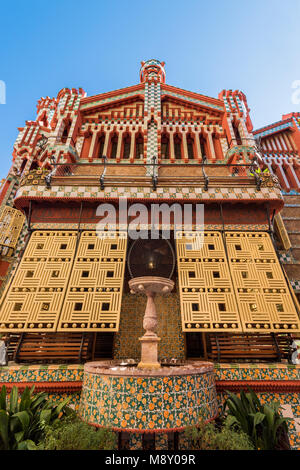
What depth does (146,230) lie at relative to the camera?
770 centimetres

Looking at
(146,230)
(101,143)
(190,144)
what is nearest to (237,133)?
(190,144)

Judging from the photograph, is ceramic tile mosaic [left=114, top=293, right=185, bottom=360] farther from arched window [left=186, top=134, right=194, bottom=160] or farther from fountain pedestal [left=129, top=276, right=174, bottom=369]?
arched window [left=186, top=134, right=194, bottom=160]

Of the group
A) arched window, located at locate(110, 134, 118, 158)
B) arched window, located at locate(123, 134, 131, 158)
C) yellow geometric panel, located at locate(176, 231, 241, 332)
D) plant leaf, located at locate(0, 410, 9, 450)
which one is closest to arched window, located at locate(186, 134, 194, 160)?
arched window, located at locate(123, 134, 131, 158)

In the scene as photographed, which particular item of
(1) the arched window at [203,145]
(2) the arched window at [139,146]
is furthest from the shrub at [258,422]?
(2) the arched window at [139,146]

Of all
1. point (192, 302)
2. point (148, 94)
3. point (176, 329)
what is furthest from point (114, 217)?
point (148, 94)

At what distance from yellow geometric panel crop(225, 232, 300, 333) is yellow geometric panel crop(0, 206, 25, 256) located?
933 centimetres

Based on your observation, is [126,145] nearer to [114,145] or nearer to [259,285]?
[114,145]

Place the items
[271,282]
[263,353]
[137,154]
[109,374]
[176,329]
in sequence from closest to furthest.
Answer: [109,374] < [263,353] < [271,282] < [176,329] < [137,154]

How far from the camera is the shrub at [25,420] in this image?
3.15 metres

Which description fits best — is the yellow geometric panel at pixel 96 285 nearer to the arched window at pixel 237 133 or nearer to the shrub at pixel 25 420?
the shrub at pixel 25 420

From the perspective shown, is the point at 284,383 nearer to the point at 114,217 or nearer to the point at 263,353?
the point at 263,353

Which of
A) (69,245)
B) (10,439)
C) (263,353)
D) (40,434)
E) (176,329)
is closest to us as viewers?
(10,439)

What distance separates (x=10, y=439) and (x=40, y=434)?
45cm

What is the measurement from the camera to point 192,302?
6.53m
